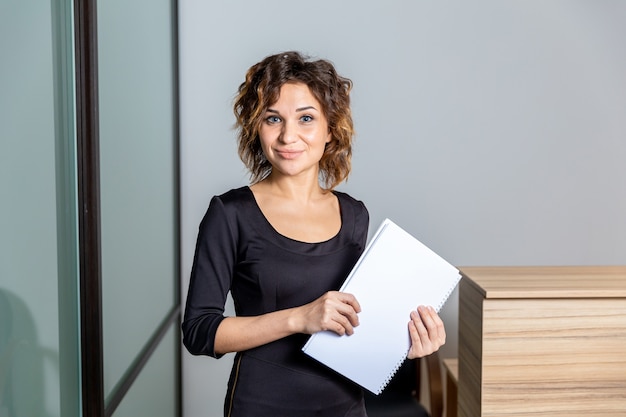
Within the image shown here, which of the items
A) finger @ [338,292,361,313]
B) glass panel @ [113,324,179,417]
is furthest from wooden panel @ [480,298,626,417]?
glass panel @ [113,324,179,417]

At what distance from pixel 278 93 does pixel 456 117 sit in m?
2.07

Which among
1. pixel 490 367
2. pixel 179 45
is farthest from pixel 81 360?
pixel 179 45

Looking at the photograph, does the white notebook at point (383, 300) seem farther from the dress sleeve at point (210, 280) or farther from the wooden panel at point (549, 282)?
the wooden panel at point (549, 282)

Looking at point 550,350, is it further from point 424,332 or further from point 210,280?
point 210,280

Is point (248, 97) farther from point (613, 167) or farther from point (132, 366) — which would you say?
point (613, 167)

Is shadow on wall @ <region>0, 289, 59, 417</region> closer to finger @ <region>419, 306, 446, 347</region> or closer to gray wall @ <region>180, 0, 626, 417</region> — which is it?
finger @ <region>419, 306, 446, 347</region>

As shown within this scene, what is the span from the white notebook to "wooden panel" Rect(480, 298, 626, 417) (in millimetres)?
424

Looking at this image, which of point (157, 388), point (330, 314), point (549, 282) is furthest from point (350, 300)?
point (157, 388)

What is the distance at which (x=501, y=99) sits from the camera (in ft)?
10.6

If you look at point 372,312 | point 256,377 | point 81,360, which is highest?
point 372,312

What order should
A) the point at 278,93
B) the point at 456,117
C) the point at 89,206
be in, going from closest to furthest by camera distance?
the point at 278,93
the point at 89,206
the point at 456,117

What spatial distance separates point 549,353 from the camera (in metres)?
1.66

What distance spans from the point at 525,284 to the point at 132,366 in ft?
4.28

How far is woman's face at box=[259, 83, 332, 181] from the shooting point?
1.30m
